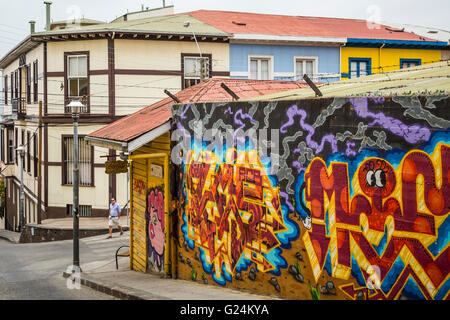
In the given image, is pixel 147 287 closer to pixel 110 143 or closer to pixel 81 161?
pixel 110 143

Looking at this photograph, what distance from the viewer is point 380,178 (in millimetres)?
7348

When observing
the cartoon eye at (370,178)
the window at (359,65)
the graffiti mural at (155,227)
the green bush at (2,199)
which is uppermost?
the window at (359,65)

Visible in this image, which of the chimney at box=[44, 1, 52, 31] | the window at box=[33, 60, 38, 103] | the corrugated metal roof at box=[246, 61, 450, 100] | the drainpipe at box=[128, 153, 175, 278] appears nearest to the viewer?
the corrugated metal roof at box=[246, 61, 450, 100]

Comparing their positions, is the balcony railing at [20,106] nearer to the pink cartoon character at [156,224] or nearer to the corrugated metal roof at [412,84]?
the pink cartoon character at [156,224]

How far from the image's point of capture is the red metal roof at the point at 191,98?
12.8 m

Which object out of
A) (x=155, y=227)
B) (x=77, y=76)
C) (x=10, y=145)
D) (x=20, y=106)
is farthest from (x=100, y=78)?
(x=10, y=145)

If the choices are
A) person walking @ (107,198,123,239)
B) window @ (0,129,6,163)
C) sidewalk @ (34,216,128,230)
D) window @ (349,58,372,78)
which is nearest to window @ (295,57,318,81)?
window @ (349,58,372,78)

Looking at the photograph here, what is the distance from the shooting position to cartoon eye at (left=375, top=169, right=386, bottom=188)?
7.30 meters

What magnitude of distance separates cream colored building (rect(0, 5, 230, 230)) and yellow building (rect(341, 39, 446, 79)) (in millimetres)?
6359

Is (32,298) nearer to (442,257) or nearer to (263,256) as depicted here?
(263,256)

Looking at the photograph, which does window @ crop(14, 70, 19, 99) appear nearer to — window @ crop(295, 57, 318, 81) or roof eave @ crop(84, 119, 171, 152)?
window @ crop(295, 57, 318, 81)

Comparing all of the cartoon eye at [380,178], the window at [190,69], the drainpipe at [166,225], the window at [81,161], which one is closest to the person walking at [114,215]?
the window at [81,161]

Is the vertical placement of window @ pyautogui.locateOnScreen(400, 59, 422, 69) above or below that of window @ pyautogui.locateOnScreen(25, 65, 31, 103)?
above
